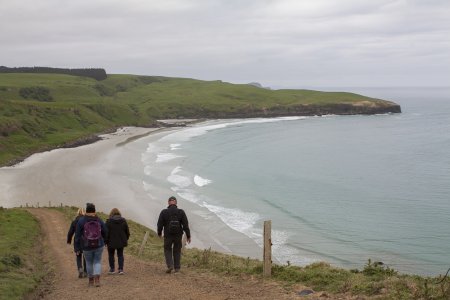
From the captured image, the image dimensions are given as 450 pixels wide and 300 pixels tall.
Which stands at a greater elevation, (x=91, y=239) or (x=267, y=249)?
(x=91, y=239)

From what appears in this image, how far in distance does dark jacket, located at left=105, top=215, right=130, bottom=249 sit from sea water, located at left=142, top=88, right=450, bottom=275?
43.6 feet

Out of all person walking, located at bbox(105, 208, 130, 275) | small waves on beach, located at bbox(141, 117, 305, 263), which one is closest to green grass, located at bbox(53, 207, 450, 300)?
person walking, located at bbox(105, 208, 130, 275)

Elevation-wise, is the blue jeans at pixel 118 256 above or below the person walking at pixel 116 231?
below

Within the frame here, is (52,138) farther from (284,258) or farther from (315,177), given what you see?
(284,258)

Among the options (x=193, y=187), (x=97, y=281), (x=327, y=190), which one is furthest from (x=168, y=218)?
(x=327, y=190)

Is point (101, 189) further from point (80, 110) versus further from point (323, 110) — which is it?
point (323, 110)

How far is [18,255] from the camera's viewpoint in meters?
19.2

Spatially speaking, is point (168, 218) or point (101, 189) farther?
point (101, 189)

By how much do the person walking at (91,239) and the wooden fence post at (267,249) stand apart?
4326 millimetres

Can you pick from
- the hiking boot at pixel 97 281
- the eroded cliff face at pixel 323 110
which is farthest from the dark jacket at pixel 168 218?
the eroded cliff face at pixel 323 110

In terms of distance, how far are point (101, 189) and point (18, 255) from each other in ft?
113

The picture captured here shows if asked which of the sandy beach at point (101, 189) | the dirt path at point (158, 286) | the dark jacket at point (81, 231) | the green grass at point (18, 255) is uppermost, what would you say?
the dark jacket at point (81, 231)

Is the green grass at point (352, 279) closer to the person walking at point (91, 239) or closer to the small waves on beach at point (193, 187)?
the person walking at point (91, 239)

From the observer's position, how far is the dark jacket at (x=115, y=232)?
14.7 metres
